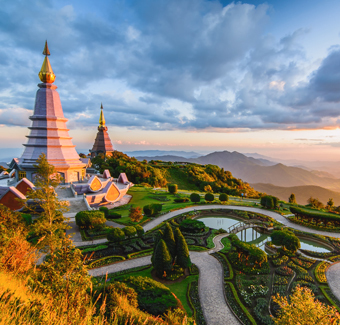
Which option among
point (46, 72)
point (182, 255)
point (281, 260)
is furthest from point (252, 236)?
point (46, 72)

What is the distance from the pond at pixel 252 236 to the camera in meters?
20.7

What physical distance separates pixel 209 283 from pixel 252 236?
1179 centimetres

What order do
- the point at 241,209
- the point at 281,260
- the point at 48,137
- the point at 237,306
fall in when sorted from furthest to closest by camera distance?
the point at 241,209 → the point at 48,137 → the point at 281,260 → the point at 237,306

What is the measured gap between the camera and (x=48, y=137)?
32375 mm

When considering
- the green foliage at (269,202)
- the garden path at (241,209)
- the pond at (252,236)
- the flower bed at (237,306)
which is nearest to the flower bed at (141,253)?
the garden path at (241,209)

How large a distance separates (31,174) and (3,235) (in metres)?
25.1

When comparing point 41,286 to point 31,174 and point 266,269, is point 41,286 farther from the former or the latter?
point 31,174

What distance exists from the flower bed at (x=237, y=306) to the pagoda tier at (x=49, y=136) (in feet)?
93.2

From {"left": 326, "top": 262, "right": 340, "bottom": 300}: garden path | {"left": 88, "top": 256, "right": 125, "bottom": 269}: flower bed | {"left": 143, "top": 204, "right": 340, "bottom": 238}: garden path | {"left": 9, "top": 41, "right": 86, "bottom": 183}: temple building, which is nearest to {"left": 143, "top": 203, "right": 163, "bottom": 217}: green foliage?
{"left": 143, "top": 204, "right": 340, "bottom": 238}: garden path

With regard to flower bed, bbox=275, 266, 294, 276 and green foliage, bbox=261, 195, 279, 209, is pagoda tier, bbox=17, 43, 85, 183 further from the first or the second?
green foliage, bbox=261, 195, 279, 209

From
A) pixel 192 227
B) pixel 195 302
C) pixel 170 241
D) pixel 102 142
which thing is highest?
pixel 102 142

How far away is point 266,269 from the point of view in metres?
15.4

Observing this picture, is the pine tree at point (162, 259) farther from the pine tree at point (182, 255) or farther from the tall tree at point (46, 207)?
the tall tree at point (46, 207)

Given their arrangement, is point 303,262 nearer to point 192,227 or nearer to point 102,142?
point 192,227
